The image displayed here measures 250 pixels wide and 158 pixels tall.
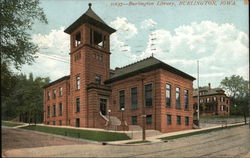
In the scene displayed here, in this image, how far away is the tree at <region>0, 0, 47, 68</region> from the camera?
40.5 ft

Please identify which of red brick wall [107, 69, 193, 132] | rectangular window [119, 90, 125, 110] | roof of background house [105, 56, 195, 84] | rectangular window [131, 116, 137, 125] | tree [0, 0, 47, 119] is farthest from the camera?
rectangular window [119, 90, 125, 110]

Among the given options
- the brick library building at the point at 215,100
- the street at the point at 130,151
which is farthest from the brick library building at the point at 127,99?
the street at the point at 130,151

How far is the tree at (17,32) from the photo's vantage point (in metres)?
12.3

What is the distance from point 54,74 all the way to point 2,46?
3.13m

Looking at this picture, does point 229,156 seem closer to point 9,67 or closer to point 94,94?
point 9,67

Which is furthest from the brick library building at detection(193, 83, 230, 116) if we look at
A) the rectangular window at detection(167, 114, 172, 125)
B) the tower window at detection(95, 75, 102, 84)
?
the tower window at detection(95, 75, 102, 84)

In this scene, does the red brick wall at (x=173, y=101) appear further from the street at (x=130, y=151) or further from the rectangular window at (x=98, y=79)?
the street at (x=130, y=151)

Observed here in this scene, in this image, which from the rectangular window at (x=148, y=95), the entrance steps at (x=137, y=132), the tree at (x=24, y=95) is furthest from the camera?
the rectangular window at (x=148, y=95)

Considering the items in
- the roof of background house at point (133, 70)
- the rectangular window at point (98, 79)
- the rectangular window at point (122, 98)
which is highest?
the roof of background house at point (133, 70)

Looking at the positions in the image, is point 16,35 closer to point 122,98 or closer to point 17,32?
Result: point 17,32

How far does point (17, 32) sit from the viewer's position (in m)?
13.0

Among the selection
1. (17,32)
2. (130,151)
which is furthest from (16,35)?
(130,151)

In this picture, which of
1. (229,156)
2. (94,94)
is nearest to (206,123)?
(94,94)

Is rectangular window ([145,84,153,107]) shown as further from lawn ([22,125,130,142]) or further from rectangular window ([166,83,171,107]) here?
lawn ([22,125,130,142])
